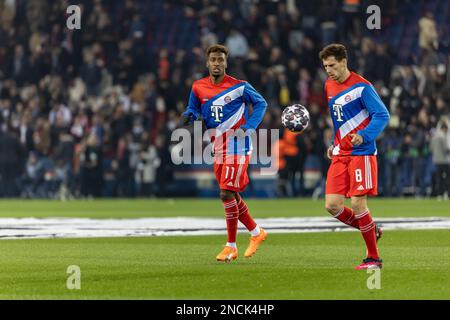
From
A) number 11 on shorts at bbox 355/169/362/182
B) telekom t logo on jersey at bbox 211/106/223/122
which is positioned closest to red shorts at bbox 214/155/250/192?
telekom t logo on jersey at bbox 211/106/223/122

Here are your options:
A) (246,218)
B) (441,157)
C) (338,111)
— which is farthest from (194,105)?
(441,157)

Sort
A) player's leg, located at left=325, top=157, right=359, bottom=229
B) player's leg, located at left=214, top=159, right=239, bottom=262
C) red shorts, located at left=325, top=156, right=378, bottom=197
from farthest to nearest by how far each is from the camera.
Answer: player's leg, located at left=214, top=159, right=239, bottom=262 → player's leg, located at left=325, top=157, right=359, bottom=229 → red shorts, located at left=325, top=156, right=378, bottom=197

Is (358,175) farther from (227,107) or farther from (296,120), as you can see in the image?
(227,107)

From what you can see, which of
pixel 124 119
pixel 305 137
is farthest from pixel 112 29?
pixel 305 137

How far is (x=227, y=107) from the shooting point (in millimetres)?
13812

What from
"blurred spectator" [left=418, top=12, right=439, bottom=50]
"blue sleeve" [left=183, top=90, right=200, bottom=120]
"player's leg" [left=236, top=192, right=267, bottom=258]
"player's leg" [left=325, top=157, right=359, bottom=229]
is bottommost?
"player's leg" [left=236, top=192, right=267, bottom=258]

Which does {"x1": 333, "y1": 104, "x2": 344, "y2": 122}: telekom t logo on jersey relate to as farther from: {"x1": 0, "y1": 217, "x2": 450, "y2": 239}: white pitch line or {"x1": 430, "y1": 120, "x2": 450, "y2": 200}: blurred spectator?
{"x1": 430, "y1": 120, "x2": 450, "y2": 200}: blurred spectator

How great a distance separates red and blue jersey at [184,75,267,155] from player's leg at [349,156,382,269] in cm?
180

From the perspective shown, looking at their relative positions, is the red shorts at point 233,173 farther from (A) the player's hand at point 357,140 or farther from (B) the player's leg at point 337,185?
(A) the player's hand at point 357,140

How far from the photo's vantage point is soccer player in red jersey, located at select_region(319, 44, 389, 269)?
480 inches

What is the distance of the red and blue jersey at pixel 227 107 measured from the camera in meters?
13.8

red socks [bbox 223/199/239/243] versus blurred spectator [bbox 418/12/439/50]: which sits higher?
blurred spectator [bbox 418/12/439/50]

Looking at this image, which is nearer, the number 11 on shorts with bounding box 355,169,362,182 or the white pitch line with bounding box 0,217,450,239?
the number 11 on shorts with bounding box 355,169,362,182
